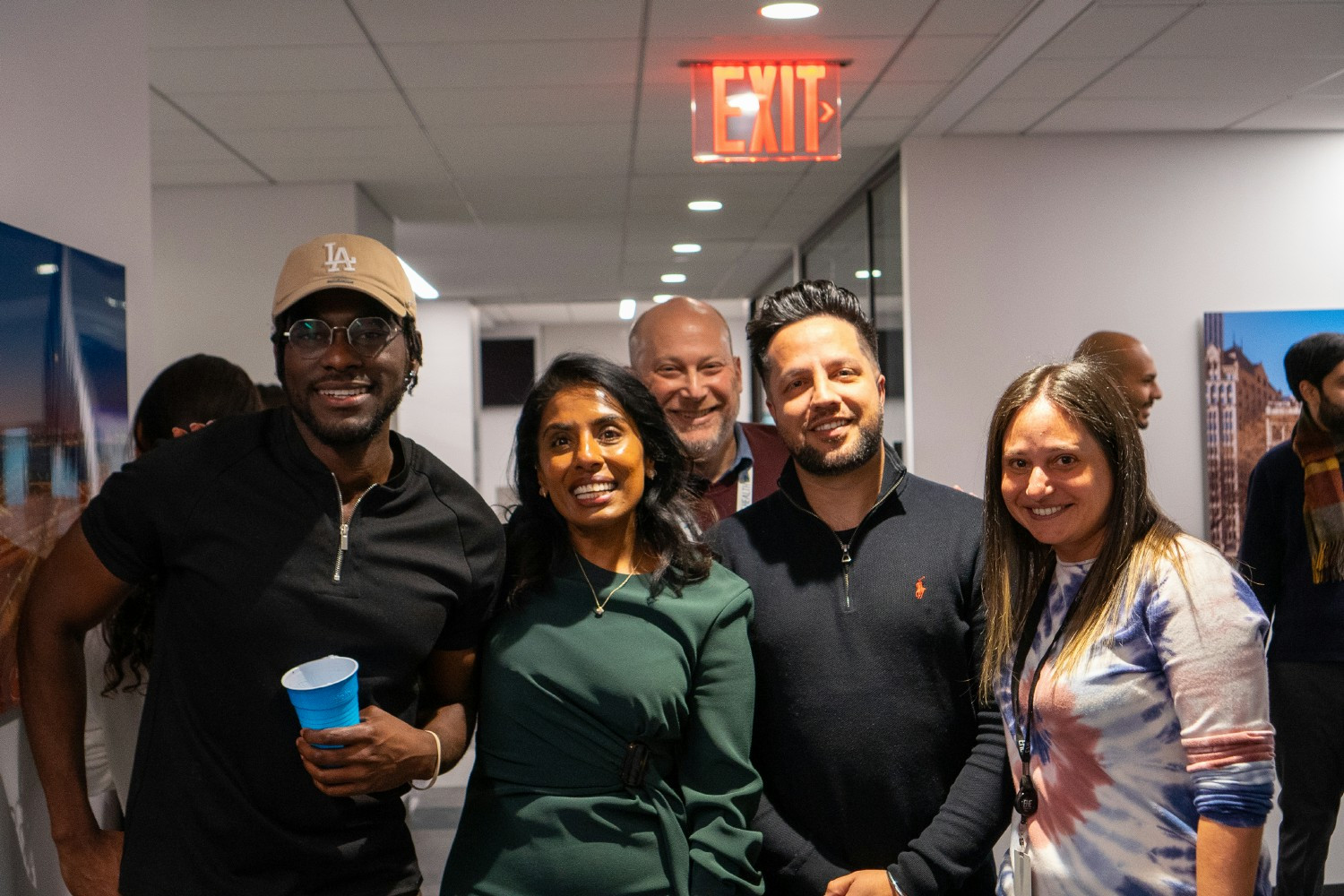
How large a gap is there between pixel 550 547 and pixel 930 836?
2.47 feet

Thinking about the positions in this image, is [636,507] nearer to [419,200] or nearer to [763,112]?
[763,112]

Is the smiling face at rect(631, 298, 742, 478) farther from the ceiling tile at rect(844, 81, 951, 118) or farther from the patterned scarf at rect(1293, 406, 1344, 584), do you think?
the ceiling tile at rect(844, 81, 951, 118)

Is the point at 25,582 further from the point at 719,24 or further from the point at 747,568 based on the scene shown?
the point at 719,24

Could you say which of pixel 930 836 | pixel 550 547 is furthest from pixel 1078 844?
pixel 550 547

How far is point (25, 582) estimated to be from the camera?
2057 mm

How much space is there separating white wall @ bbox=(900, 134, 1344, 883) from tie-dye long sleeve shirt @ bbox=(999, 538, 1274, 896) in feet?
13.2

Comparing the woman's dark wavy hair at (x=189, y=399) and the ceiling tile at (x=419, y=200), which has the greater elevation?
the ceiling tile at (x=419, y=200)

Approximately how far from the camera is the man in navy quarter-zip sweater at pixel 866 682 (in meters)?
1.82

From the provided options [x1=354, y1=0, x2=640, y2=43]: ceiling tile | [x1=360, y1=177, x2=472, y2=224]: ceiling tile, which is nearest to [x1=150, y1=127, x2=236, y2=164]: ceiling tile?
[x1=360, y1=177, x2=472, y2=224]: ceiling tile

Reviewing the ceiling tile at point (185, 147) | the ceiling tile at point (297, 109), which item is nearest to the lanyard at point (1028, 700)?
the ceiling tile at point (297, 109)

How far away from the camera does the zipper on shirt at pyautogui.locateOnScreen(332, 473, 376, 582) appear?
1.72m

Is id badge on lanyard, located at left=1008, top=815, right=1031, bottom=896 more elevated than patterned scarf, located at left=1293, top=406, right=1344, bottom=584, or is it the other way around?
patterned scarf, located at left=1293, top=406, right=1344, bottom=584

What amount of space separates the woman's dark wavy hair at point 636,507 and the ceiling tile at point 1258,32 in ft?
9.55

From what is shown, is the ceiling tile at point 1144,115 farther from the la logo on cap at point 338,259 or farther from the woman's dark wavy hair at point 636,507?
the la logo on cap at point 338,259
